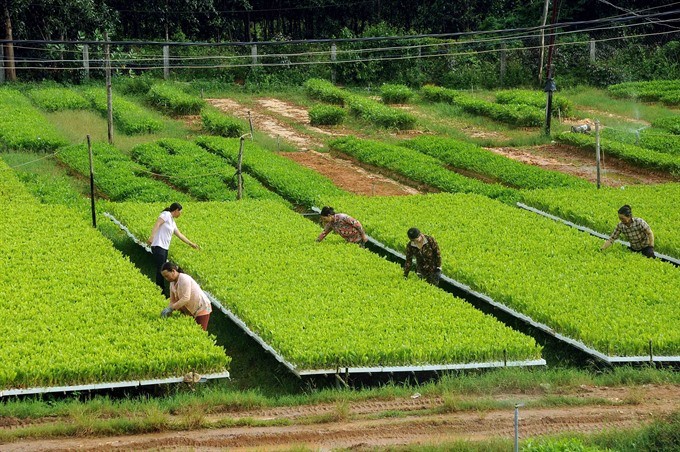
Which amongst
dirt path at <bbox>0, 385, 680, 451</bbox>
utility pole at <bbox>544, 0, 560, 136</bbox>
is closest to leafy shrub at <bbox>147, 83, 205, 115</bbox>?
utility pole at <bbox>544, 0, 560, 136</bbox>

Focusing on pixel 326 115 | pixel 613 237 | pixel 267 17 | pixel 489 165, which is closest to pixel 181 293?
pixel 613 237

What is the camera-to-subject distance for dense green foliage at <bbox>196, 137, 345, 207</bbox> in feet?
109

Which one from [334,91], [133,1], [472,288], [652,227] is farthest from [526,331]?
[133,1]

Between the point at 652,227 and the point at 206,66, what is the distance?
31811 millimetres

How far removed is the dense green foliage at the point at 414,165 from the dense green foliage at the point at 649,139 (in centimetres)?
813

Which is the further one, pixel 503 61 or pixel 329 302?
pixel 503 61

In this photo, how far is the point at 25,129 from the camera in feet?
134

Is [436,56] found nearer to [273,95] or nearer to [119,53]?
[273,95]

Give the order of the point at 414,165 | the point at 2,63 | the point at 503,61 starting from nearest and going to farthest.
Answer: the point at 414,165 → the point at 2,63 → the point at 503,61

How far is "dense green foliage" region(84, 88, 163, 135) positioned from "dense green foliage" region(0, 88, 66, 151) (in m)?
2.74

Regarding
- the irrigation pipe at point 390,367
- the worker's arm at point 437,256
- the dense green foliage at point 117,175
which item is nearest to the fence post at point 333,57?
the dense green foliage at point 117,175

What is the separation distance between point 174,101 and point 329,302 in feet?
96.5

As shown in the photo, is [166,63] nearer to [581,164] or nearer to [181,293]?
[581,164]

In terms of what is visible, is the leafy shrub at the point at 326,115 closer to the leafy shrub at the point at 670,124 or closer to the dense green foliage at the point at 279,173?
the dense green foliage at the point at 279,173
